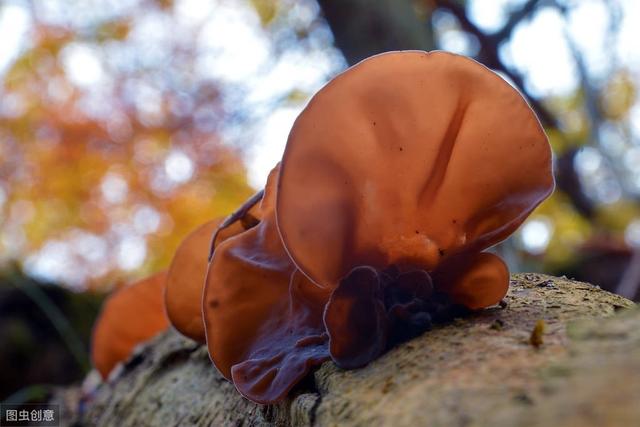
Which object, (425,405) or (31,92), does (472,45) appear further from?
(31,92)

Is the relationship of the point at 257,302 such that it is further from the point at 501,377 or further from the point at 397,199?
the point at 501,377

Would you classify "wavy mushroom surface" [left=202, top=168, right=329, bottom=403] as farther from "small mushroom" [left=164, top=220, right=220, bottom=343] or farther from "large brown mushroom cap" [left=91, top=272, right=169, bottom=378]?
"large brown mushroom cap" [left=91, top=272, right=169, bottom=378]

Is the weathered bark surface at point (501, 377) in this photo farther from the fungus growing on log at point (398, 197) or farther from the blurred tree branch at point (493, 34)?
the blurred tree branch at point (493, 34)

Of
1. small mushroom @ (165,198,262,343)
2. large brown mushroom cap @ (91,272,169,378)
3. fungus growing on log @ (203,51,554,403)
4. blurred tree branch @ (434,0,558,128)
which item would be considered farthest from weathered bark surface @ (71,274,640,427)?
blurred tree branch @ (434,0,558,128)

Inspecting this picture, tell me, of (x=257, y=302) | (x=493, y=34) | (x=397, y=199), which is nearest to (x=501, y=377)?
(x=397, y=199)

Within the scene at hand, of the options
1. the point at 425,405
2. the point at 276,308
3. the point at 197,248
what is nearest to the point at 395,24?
the point at 197,248

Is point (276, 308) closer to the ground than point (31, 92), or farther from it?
closer to the ground
